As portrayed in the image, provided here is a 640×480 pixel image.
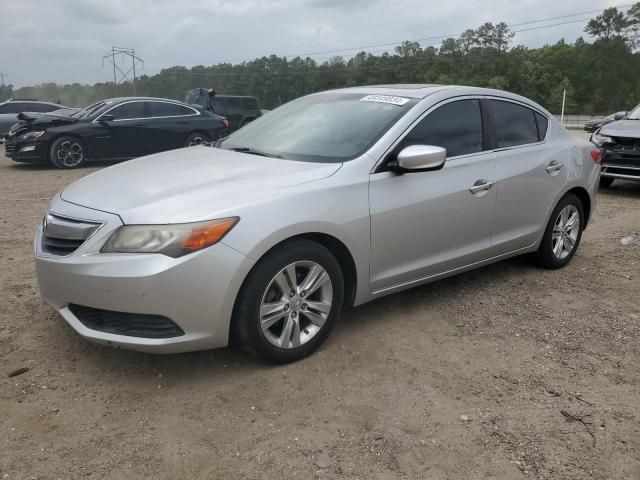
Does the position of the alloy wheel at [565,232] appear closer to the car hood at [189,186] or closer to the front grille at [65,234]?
the car hood at [189,186]

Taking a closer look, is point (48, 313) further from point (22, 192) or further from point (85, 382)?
point (22, 192)

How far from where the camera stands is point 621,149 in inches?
354

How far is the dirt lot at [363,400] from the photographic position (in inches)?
99.4

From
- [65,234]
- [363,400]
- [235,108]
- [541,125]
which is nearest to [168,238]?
[65,234]

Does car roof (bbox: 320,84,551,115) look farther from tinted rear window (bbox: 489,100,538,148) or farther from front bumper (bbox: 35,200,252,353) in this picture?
front bumper (bbox: 35,200,252,353)

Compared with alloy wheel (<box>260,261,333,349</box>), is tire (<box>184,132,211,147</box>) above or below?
above

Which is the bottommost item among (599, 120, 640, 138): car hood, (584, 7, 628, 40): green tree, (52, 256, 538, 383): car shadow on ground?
(52, 256, 538, 383): car shadow on ground

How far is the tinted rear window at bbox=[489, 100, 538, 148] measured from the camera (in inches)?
177

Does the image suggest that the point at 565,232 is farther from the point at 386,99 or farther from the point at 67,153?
the point at 67,153

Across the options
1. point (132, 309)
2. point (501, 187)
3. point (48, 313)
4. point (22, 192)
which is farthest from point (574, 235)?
point (22, 192)

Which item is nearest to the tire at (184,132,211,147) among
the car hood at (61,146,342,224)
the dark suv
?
the dark suv

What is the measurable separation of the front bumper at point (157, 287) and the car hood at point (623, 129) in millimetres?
7961

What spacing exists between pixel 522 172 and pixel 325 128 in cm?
163

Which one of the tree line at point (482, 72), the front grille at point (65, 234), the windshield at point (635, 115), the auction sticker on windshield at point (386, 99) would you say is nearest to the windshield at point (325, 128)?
the auction sticker on windshield at point (386, 99)
